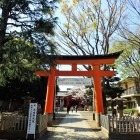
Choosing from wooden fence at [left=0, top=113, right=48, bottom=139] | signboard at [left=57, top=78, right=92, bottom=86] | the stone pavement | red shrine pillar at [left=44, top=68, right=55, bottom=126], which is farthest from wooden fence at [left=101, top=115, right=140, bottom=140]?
red shrine pillar at [left=44, top=68, right=55, bottom=126]

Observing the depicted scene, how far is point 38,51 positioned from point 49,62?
829 millimetres

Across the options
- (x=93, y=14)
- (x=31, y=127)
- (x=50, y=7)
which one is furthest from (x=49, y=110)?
(x=93, y=14)

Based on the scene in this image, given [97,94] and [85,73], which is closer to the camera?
[97,94]

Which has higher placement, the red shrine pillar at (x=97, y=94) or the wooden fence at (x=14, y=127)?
the red shrine pillar at (x=97, y=94)

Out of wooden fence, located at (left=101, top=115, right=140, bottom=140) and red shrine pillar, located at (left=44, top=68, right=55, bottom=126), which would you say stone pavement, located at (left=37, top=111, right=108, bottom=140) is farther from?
red shrine pillar, located at (left=44, top=68, right=55, bottom=126)

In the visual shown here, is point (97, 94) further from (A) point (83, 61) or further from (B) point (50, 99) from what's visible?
(B) point (50, 99)

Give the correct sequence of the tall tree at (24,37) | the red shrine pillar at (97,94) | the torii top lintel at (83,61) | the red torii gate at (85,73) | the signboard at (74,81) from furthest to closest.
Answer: the signboard at (74,81)
the torii top lintel at (83,61)
the red torii gate at (85,73)
the red shrine pillar at (97,94)
the tall tree at (24,37)

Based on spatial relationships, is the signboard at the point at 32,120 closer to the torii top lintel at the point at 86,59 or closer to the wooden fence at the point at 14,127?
the wooden fence at the point at 14,127

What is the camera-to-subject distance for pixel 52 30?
11.3 metres

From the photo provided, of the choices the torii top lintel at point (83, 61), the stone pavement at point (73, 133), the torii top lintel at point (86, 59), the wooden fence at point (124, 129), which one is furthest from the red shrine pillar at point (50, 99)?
the wooden fence at point (124, 129)

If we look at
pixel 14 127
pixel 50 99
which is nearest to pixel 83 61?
pixel 50 99

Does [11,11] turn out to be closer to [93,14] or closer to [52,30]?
[52,30]

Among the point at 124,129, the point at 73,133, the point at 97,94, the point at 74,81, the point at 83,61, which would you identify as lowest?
the point at 73,133

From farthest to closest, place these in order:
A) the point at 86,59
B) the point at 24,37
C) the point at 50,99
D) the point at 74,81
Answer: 1. the point at 74,81
2. the point at 86,59
3. the point at 50,99
4. the point at 24,37
